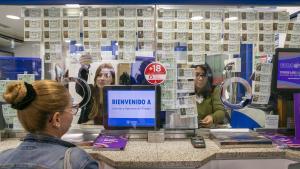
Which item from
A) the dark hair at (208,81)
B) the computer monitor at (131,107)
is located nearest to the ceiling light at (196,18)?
the dark hair at (208,81)

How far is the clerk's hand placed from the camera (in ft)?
8.55

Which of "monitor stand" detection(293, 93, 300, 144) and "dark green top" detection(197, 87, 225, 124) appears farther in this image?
"dark green top" detection(197, 87, 225, 124)

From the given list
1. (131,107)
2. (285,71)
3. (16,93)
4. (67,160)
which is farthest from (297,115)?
(16,93)

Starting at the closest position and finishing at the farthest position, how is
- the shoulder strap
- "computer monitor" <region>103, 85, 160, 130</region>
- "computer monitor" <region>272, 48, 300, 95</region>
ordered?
the shoulder strap < "computer monitor" <region>103, 85, 160, 130</region> < "computer monitor" <region>272, 48, 300, 95</region>

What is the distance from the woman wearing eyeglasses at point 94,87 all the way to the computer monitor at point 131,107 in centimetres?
20

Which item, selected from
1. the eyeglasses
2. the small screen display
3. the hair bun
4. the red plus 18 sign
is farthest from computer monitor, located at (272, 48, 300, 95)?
the hair bun

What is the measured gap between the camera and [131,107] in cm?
237

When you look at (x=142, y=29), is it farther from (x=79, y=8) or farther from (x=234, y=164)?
(x=234, y=164)

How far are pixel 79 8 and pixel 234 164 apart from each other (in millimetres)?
1654

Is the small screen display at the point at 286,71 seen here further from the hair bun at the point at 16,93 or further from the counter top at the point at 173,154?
the hair bun at the point at 16,93

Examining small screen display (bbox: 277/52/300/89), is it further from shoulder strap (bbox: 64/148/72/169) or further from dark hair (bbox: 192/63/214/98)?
shoulder strap (bbox: 64/148/72/169)

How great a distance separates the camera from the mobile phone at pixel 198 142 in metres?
2.20

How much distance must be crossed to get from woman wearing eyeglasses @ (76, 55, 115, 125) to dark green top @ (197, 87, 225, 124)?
73cm

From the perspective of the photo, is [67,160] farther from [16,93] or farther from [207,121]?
[207,121]
